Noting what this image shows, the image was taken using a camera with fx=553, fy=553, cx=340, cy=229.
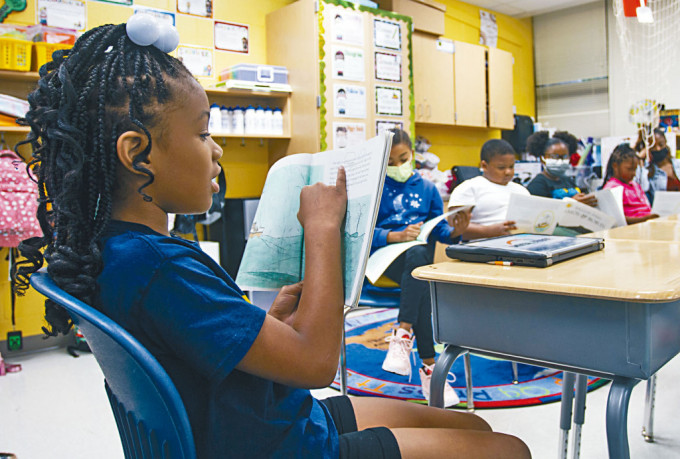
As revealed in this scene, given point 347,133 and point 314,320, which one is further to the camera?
point 347,133

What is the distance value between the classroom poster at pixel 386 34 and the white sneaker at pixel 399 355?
8.24ft

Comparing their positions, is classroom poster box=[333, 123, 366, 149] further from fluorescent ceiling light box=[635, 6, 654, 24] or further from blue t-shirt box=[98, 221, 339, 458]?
blue t-shirt box=[98, 221, 339, 458]

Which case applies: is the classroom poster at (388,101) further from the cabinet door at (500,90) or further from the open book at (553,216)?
the open book at (553,216)

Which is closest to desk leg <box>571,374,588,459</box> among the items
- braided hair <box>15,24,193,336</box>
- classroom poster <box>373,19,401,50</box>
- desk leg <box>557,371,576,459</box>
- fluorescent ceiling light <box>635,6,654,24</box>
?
desk leg <box>557,371,576,459</box>

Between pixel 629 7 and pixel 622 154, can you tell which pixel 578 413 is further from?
pixel 629 7

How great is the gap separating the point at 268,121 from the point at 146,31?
318 cm

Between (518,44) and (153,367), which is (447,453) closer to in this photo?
(153,367)

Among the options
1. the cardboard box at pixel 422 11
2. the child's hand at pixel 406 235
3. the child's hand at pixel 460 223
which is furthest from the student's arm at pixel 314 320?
the cardboard box at pixel 422 11

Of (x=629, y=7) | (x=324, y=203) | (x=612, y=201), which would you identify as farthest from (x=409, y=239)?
(x=629, y=7)

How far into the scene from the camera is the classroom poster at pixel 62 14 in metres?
3.16

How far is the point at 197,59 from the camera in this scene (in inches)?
147

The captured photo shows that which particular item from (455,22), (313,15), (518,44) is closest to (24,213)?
(313,15)

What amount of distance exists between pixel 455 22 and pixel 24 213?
4.38 m

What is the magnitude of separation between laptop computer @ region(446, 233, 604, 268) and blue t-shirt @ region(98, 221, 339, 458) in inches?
26.9
